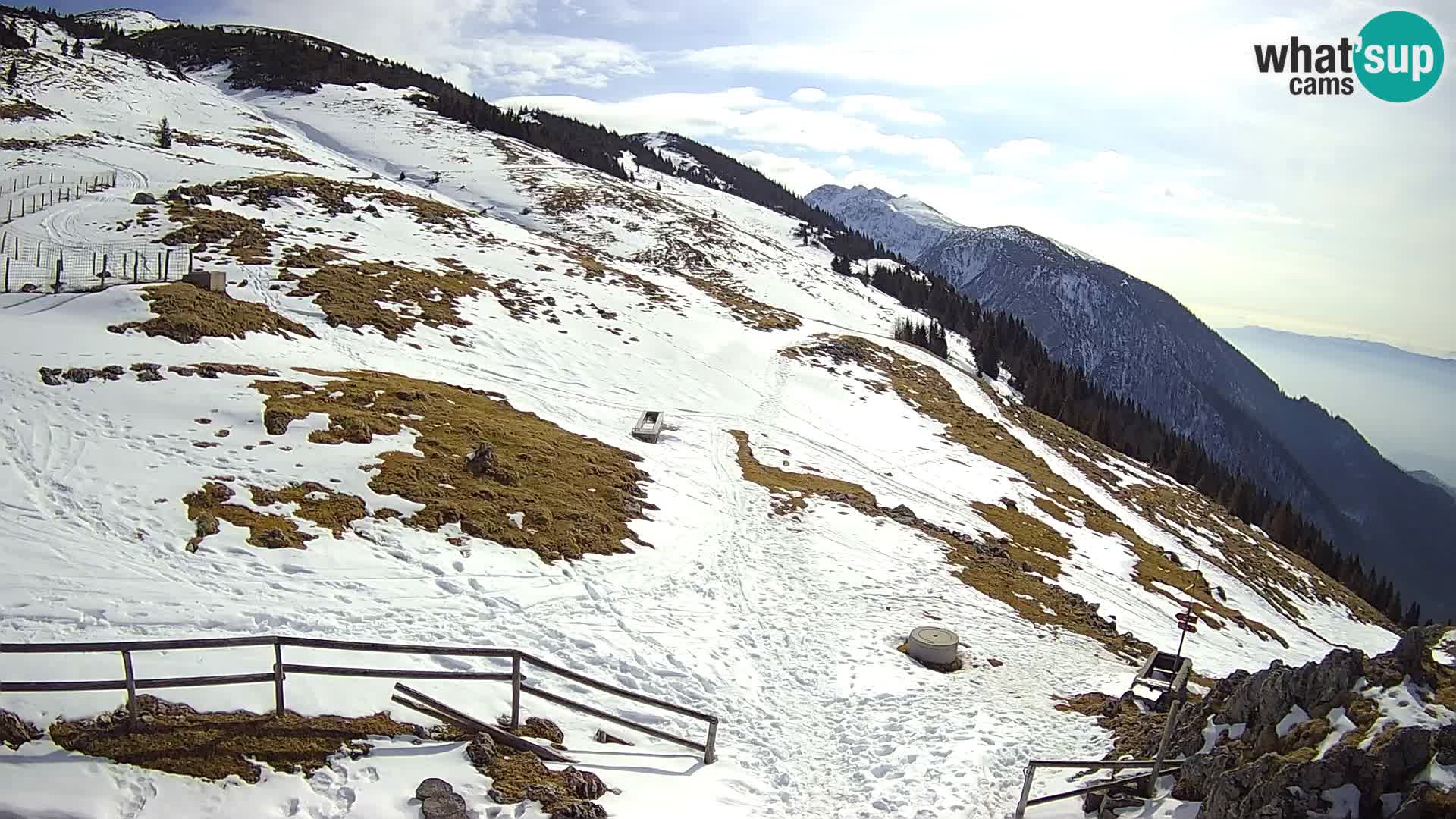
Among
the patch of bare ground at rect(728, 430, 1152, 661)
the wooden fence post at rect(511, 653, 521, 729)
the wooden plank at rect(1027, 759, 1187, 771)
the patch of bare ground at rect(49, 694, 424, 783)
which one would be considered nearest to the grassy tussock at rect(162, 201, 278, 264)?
the patch of bare ground at rect(728, 430, 1152, 661)

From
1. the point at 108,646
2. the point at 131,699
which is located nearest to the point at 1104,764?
the point at 131,699

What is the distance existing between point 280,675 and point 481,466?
1160cm

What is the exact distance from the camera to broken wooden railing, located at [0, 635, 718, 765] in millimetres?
8586

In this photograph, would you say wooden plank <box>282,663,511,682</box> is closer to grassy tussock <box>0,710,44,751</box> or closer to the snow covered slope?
the snow covered slope

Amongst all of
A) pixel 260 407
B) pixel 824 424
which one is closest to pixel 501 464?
pixel 260 407

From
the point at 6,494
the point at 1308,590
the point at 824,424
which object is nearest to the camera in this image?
the point at 6,494

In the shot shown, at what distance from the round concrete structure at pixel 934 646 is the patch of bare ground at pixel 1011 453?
11487 millimetres

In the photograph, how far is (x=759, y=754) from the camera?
1305 cm

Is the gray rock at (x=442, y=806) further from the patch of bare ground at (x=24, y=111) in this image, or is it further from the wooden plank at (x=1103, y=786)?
the patch of bare ground at (x=24, y=111)

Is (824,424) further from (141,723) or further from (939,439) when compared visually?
(141,723)

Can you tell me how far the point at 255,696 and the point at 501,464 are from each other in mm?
12082

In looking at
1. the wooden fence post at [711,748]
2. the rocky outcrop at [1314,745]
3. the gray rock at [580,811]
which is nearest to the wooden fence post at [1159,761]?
the rocky outcrop at [1314,745]

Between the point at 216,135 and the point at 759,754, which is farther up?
the point at 216,135

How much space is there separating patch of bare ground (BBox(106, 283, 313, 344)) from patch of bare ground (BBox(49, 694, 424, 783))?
19957 mm
